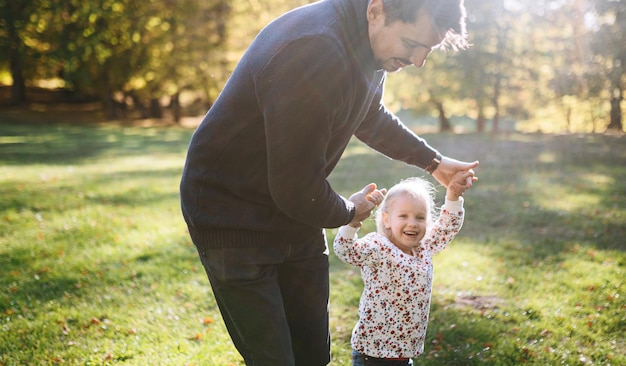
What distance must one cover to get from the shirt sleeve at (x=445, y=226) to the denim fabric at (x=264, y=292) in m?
0.86

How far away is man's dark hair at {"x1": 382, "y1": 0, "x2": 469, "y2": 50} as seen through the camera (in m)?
2.06

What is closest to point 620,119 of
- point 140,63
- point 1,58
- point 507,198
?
point 507,198

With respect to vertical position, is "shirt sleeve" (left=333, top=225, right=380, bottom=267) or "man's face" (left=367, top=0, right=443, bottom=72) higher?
"man's face" (left=367, top=0, right=443, bottom=72)

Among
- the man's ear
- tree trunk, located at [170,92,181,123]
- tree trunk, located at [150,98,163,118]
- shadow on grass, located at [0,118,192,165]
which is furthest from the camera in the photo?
tree trunk, located at [150,98,163,118]

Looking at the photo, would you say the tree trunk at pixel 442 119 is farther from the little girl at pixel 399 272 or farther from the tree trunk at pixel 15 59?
the little girl at pixel 399 272

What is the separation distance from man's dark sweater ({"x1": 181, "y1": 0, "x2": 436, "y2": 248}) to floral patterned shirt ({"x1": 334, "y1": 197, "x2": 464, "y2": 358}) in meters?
0.76

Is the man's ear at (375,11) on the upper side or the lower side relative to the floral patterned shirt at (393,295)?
upper

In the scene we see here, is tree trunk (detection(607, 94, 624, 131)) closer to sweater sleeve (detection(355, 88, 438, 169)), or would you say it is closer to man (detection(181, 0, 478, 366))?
sweater sleeve (detection(355, 88, 438, 169))

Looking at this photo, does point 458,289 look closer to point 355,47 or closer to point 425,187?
point 425,187

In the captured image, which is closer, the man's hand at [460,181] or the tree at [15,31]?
the man's hand at [460,181]

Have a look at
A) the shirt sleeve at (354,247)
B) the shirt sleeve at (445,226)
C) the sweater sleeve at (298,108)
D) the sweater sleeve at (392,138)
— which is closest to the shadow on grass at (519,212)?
the shirt sleeve at (445,226)

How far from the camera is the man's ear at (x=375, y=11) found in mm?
2090

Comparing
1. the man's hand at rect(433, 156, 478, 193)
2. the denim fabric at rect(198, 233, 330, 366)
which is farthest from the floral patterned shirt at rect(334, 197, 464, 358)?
the denim fabric at rect(198, 233, 330, 366)

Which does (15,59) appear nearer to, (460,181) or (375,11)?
(460,181)
